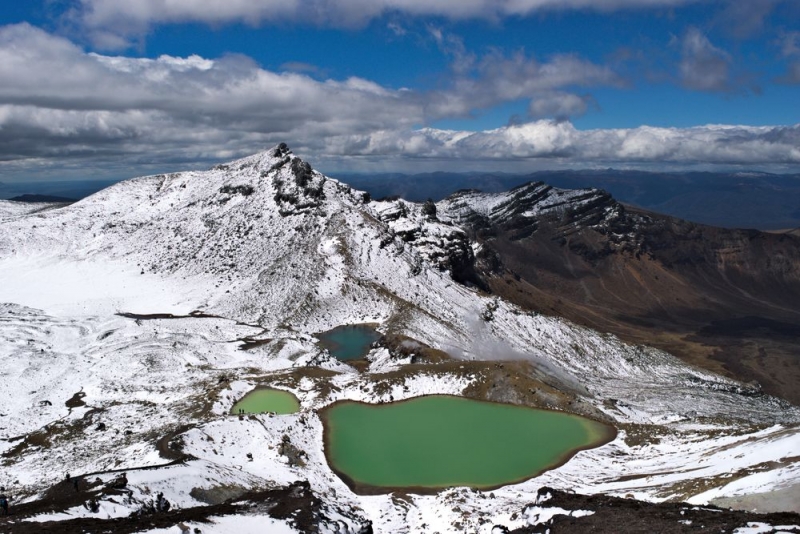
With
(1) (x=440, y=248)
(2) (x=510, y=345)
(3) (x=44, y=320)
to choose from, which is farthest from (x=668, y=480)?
(1) (x=440, y=248)

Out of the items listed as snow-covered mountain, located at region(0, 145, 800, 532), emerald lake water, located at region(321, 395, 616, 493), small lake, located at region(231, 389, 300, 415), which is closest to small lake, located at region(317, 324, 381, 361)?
snow-covered mountain, located at region(0, 145, 800, 532)

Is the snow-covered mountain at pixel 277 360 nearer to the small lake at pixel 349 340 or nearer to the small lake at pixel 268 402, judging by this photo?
the small lake at pixel 268 402

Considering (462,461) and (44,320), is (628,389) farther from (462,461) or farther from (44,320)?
(44,320)

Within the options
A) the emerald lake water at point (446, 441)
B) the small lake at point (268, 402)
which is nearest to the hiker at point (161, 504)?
the emerald lake water at point (446, 441)

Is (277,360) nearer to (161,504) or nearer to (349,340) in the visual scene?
(349,340)


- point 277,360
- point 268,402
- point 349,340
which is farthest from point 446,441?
point 349,340

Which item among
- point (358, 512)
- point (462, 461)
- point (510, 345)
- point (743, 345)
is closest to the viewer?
point (358, 512)

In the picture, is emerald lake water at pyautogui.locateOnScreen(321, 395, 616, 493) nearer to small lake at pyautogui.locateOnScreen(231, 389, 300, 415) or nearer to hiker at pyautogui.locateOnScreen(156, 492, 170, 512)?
small lake at pyautogui.locateOnScreen(231, 389, 300, 415)
